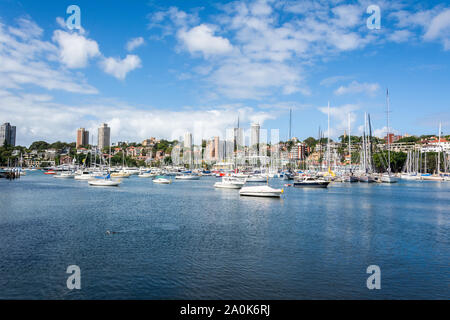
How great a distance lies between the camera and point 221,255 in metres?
18.9

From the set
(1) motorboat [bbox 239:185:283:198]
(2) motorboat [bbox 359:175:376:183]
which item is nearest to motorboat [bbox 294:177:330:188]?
(1) motorboat [bbox 239:185:283:198]

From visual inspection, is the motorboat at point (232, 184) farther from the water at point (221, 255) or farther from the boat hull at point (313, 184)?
the water at point (221, 255)

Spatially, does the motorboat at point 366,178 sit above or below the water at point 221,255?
above

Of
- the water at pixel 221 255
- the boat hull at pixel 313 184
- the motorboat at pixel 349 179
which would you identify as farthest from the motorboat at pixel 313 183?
the water at pixel 221 255

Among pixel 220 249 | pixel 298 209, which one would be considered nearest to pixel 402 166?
pixel 298 209

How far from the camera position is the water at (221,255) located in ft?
45.4

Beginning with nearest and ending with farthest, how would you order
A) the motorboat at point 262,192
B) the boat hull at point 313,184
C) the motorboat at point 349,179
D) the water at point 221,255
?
1. the water at point 221,255
2. the motorboat at point 262,192
3. the boat hull at point 313,184
4. the motorboat at point 349,179

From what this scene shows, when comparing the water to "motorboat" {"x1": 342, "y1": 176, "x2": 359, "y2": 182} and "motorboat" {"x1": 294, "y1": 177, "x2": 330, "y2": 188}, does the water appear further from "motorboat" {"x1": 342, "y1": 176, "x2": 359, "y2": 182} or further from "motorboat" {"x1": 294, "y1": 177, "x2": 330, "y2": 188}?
"motorboat" {"x1": 342, "y1": 176, "x2": 359, "y2": 182}

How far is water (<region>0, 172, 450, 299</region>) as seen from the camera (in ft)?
45.4

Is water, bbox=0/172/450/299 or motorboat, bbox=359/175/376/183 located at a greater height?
A: motorboat, bbox=359/175/376/183

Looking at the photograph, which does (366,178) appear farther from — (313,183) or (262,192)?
(262,192)
